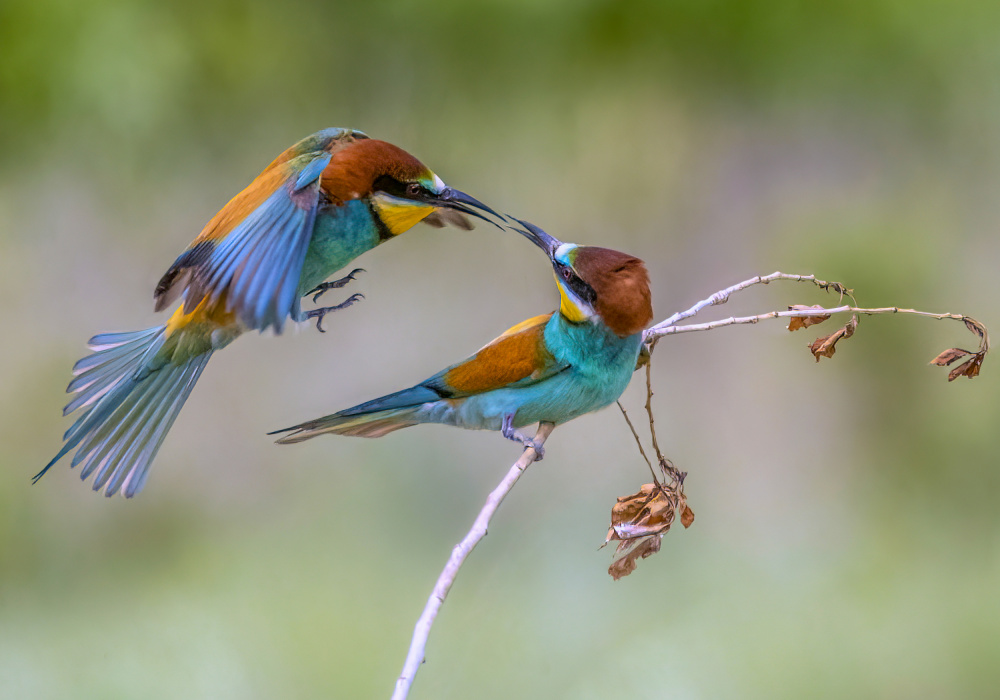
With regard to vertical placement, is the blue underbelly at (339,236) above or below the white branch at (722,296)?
above

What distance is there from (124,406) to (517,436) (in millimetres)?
342

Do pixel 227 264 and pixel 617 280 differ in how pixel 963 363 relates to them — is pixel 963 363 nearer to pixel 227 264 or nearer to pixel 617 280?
pixel 617 280

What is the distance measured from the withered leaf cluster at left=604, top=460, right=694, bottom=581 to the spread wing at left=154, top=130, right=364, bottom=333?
13.5 inches

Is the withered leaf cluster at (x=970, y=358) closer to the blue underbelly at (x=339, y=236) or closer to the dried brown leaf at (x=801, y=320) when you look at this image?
the dried brown leaf at (x=801, y=320)

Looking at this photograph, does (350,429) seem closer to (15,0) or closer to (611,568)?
(611,568)

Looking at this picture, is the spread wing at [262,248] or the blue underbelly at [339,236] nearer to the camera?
the spread wing at [262,248]

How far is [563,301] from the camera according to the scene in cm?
76

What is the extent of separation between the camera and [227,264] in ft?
1.74

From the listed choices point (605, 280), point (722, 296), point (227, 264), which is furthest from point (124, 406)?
point (722, 296)

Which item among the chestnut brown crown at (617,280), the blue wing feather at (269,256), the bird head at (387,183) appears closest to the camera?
the blue wing feather at (269,256)

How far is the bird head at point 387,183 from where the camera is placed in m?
0.60

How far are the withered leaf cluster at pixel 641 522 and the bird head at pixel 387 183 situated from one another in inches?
11.2

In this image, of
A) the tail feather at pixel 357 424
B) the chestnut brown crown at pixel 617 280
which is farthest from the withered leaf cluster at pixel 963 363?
the tail feather at pixel 357 424

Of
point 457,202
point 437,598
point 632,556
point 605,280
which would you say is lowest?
point 632,556
